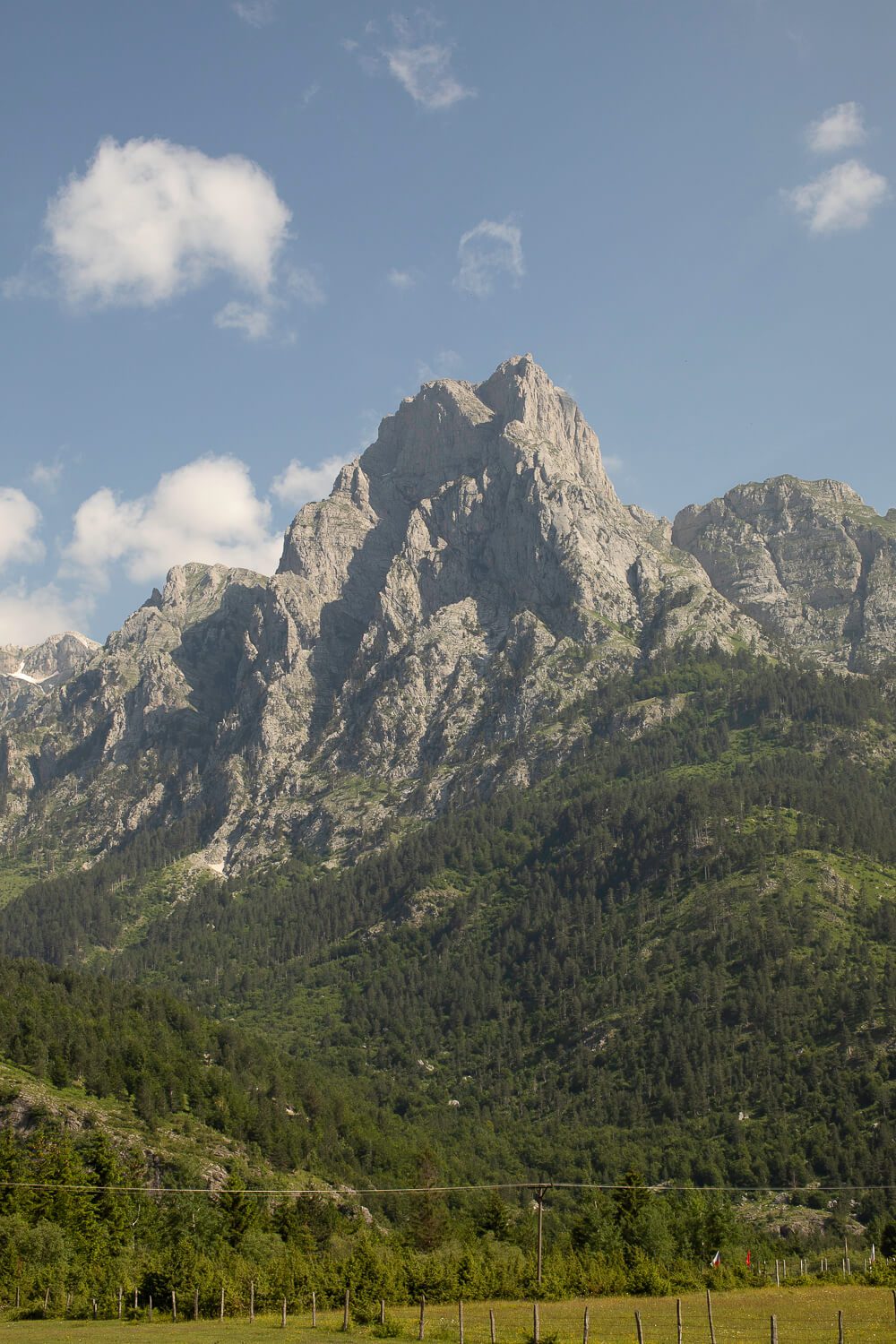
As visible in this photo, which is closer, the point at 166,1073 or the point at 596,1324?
the point at 596,1324

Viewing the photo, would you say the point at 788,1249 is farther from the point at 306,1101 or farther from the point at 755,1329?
the point at 755,1329

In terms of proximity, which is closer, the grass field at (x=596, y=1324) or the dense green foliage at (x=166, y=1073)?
the grass field at (x=596, y=1324)

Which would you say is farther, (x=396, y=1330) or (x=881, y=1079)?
(x=881, y=1079)

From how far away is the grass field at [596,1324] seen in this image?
199 ft

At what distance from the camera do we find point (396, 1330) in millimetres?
66438

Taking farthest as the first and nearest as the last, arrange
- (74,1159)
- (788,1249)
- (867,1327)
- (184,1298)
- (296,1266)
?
(788,1249)
(74,1159)
(296,1266)
(184,1298)
(867,1327)

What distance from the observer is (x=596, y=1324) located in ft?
223

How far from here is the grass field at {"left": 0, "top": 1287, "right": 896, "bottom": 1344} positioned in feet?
199

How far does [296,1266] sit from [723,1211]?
5472 centimetres

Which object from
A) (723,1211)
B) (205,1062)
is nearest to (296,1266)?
(723,1211)

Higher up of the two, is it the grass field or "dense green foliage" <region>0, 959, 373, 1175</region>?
"dense green foliage" <region>0, 959, 373, 1175</region>

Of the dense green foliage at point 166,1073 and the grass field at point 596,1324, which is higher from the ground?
the dense green foliage at point 166,1073

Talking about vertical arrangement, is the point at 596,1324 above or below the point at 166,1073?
below

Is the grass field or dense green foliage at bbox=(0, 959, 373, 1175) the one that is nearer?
the grass field
